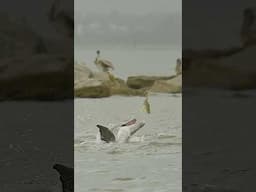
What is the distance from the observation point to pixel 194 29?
2.42 metres

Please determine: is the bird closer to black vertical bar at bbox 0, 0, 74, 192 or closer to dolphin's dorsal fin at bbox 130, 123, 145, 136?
dolphin's dorsal fin at bbox 130, 123, 145, 136

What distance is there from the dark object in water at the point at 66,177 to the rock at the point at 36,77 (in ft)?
1.12

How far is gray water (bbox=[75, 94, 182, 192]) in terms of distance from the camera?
2.43 m

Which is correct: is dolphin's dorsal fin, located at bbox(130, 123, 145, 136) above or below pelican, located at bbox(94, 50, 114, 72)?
below

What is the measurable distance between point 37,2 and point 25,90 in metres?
0.41

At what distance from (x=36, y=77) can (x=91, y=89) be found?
266 mm

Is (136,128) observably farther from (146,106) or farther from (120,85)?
(120,85)

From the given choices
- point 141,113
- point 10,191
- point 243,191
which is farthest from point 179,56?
point 10,191

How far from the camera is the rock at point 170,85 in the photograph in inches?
96.5

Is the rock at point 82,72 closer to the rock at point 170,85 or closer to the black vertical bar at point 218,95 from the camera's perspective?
the rock at point 170,85

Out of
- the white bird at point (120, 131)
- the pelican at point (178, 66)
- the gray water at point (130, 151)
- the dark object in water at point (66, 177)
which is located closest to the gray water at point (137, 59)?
the pelican at point (178, 66)

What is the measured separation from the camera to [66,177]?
2.42 m

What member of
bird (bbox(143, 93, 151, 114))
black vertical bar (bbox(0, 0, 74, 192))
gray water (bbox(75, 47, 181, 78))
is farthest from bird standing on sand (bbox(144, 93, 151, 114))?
black vertical bar (bbox(0, 0, 74, 192))

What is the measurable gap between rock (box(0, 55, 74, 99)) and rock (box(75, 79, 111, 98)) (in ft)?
0.17
